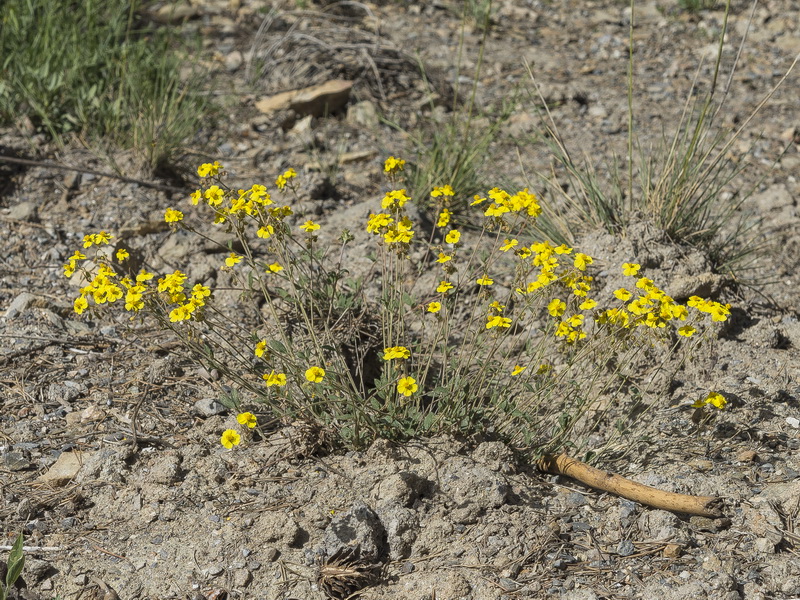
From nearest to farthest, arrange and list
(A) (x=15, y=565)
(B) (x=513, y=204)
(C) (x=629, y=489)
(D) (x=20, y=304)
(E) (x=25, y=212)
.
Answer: (A) (x=15, y=565), (B) (x=513, y=204), (C) (x=629, y=489), (D) (x=20, y=304), (E) (x=25, y=212)

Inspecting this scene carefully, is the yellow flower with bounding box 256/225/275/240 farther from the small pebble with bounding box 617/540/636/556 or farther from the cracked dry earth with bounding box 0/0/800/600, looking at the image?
the small pebble with bounding box 617/540/636/556

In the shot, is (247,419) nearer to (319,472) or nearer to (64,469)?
(319,472)

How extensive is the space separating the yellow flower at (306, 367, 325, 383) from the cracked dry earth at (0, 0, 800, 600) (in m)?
0.42

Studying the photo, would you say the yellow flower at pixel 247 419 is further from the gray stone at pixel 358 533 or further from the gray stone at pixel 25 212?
the gray stone at pixel 25 212

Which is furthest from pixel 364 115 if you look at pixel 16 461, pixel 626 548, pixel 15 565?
pixel 15 565

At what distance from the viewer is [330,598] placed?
7.86ft

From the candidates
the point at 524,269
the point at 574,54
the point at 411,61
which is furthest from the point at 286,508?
the point at 574,54

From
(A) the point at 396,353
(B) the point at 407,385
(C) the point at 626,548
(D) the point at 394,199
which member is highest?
(D) the point at 394,199

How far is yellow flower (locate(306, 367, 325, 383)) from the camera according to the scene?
247 cm

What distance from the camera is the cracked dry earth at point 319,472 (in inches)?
96.6

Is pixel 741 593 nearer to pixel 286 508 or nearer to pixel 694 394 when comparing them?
pixel 694 394

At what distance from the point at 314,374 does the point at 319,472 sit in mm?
471

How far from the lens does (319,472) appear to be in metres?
2.79

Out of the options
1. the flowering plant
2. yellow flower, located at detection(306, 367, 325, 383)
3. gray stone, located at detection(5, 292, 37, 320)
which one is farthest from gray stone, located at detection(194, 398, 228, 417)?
gray stone, located at detection(5, 292, 37, 320)
